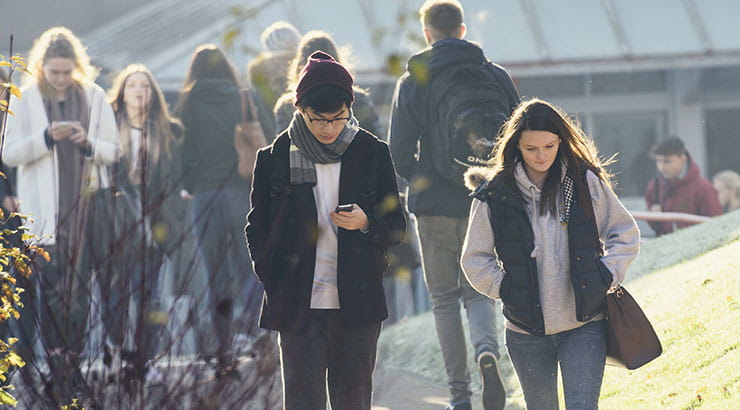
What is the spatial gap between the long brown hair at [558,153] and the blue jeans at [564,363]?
0.49 metres

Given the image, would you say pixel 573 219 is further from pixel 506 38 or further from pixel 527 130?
pixel 506 38

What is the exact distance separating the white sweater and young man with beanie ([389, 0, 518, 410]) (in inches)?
80.6

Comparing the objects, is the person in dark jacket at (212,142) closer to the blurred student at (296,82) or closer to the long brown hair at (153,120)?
the long brown hair at (153,120)

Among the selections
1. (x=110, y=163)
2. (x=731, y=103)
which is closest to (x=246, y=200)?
(x=110, y=163)

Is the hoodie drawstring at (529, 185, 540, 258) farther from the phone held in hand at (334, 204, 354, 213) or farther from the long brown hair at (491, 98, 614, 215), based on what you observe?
the phone held in hand at (334, 204, 354, 213)

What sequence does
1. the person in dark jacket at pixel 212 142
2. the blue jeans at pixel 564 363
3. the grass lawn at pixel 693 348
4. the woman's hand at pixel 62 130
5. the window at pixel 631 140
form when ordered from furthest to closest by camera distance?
the window at pixel 631 140 < the person in dark jacket at pixel 212 142 < the woman's hand at pixel 62 130 < the grass lawn at pixel 693 348 < the blue jeans at pixel 564 363

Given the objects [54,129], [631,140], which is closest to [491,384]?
[54,129]

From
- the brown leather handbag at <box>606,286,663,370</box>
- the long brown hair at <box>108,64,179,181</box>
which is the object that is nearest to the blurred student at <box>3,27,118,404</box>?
the long brown hair at <box>108,64,179,181</box>

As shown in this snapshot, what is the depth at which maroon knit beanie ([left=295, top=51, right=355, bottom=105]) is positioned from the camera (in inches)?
178

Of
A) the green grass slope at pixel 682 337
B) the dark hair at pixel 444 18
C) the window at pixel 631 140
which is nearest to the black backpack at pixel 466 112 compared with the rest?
the dark hair at pixel 444 18

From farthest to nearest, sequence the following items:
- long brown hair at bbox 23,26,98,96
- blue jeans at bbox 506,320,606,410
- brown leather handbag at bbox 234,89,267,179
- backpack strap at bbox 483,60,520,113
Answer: brown leather handbag at bbox 234,89,267,179
long brown hair at bbox 23,26,98,96
backpack strap at bbox 483,60,520,113
blue jeans at bbox 506,320,606,410

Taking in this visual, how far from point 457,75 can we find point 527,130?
176 cm

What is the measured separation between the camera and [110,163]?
25.4 feet

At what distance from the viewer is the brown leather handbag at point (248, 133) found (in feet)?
28.5
